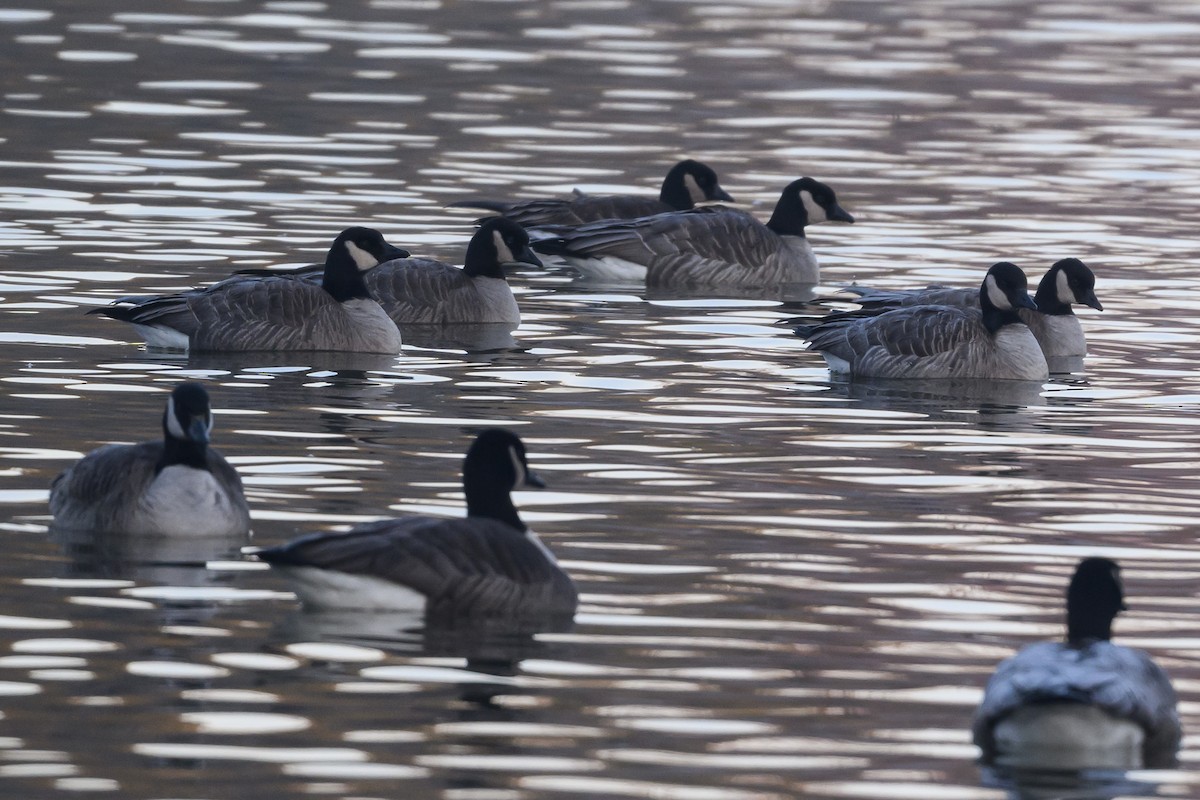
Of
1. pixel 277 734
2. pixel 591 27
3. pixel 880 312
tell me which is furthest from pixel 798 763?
pixel 591 27

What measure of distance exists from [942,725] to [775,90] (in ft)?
95.6

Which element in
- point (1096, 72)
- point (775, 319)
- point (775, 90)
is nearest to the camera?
point (775, 319)

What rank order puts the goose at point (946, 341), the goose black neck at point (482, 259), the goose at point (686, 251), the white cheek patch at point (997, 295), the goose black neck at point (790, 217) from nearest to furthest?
the goose at point (946, 341) < the white cheek patch at point (997, 295) < the goose black neck at point (482, 259) < the goose at point (686, 251) < the goose black neck at point (790, 217)

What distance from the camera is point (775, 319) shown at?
857 inches

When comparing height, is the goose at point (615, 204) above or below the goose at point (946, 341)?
above

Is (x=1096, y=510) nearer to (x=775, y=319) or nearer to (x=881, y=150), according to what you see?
(x=775, y=319)

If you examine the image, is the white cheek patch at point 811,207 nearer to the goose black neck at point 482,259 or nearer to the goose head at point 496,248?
the goose head at point 496,248

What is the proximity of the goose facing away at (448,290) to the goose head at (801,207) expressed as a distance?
453 centimetres

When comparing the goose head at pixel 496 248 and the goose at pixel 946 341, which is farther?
the goose head at pixel 496 248

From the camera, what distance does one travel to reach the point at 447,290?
21.0 metres

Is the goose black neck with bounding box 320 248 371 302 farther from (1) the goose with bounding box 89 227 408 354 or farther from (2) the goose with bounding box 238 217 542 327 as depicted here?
(2) the goose with bounding box 238 217 542 327

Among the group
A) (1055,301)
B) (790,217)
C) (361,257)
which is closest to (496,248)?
(361,257)

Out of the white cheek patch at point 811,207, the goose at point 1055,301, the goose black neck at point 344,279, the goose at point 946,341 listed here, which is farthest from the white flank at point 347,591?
the white cheek patch at point 811,207

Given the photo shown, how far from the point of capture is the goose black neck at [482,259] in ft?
69.0
